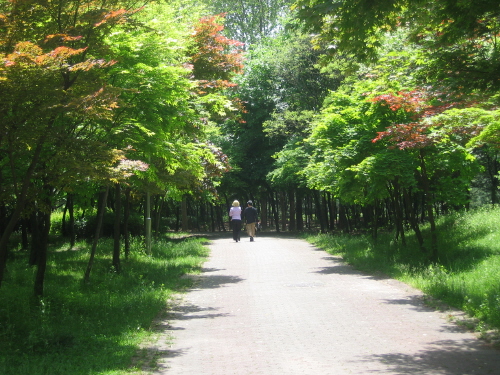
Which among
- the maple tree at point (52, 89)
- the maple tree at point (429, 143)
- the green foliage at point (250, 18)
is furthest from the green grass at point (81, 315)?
the green foliage at point (250, 18)

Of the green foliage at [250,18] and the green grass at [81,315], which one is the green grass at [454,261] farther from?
the green foliage at [250,18]

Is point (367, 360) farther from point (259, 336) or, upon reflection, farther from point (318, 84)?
point (318, 84)

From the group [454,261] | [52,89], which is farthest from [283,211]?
[52,89]

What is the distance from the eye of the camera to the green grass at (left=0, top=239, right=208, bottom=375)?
6836 mm

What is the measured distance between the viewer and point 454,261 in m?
13.9

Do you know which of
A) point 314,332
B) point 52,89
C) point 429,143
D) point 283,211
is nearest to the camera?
point 52,89

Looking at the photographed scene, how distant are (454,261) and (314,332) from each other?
693 centimetres

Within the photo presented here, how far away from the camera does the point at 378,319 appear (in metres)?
9.10

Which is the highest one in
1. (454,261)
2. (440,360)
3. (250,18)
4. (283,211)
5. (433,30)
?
(250,18)

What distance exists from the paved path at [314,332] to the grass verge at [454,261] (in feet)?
1.77

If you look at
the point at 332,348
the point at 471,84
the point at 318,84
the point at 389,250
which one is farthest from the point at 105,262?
the point at 318,84

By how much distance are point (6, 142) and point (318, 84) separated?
81.1 feet

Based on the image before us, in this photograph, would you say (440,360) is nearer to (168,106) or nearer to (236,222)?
(168,106)

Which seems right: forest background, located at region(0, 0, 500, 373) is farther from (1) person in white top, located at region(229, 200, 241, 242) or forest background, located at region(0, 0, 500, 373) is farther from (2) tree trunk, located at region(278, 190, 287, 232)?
(2) tree trunk, located at region(278, 190, 287, 232)
